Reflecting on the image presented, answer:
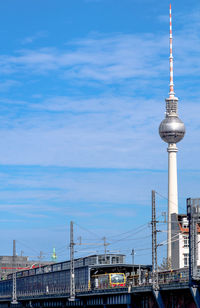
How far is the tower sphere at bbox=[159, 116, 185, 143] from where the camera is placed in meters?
197

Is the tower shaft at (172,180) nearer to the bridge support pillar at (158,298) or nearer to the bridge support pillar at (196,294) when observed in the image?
the bridge support pillar at (158,298)

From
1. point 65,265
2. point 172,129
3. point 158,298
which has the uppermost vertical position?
point 172,129

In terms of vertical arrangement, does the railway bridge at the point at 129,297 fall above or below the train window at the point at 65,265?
below

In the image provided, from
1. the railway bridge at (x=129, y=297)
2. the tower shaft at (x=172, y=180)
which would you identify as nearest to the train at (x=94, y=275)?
the railway bridge at (x=129, y=297)

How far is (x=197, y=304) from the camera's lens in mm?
68438

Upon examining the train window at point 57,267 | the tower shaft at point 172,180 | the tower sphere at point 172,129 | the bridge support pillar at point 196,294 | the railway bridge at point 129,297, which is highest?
the tower sphere at point 172,129

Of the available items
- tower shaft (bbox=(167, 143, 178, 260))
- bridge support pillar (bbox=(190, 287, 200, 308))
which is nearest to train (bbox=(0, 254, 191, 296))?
bridge support pillar (bbox=(190, 287, 200, 308))

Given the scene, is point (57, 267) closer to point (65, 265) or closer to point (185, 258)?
point (65, 265)

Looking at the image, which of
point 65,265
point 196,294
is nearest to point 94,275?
point 65,265

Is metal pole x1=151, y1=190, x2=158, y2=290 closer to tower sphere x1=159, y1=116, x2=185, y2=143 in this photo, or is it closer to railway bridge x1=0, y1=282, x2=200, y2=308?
railway bridge x1=0, y1=282, x2=200, y2=308

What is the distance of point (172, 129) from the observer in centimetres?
19712

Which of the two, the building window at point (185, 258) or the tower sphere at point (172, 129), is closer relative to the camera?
the building window at point (185, 258)

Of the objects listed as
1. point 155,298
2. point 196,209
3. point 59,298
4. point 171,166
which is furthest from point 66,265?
point 171,166

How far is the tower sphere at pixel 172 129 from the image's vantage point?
197 metres
